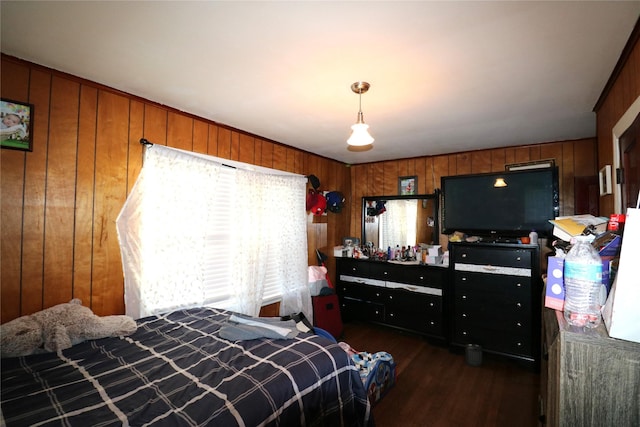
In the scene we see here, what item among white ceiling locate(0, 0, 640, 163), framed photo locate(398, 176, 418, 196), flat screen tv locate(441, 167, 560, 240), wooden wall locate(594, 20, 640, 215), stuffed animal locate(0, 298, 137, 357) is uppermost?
white ceiling locate(0, 0, 640, 163)

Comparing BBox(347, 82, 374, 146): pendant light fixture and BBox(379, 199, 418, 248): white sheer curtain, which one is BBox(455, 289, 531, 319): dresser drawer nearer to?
BBox(379, 199, 418, 248): white sheer curtain

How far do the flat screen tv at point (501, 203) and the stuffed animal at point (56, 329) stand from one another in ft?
11.3

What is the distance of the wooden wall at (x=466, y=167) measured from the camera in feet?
10.2

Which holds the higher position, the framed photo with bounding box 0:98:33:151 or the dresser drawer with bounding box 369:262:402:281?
the framed photo with bounding box 0:98:33:151

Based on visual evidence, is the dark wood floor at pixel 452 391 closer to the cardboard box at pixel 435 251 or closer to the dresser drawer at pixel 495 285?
the dresser drawer at pixel 495 285

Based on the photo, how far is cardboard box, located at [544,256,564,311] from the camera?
110 centimetres

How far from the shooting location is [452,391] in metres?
2.46

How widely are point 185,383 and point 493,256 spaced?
3.01 meters

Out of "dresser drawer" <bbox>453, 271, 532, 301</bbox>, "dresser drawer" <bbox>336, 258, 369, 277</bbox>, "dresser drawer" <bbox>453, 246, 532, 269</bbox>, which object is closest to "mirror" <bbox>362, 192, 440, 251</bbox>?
"dresser drawer" <bbox>336, 258, 369, 277</bbox>

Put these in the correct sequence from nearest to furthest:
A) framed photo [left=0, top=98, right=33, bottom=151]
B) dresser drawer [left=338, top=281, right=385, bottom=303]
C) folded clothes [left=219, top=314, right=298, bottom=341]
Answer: framed photo [left=0, top=98, right=33, bottom=151], folded clothes [left=219, top=314, right=298, bottom=341], dresser drawer [left=338, top=281, right=385, bottom=303]

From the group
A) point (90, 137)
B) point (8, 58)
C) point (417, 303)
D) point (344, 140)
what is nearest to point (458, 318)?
point (417, 303)

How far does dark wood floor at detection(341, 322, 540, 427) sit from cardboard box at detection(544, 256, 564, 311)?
1.52m

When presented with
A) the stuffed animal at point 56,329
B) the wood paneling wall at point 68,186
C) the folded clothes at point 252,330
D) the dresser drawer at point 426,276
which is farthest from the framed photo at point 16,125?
the dresser drawer at point 426,276

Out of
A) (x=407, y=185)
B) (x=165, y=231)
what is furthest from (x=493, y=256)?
(x=165, y=231)
